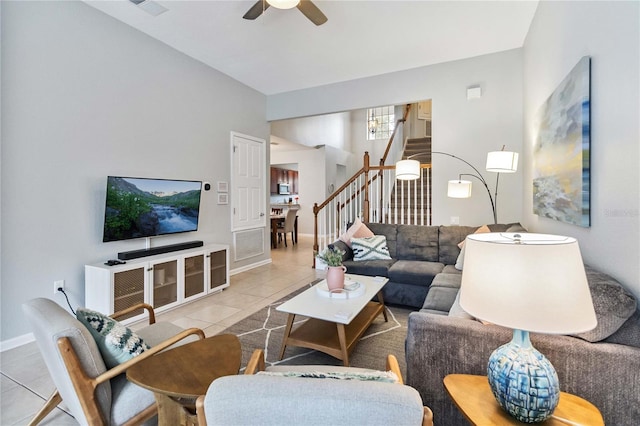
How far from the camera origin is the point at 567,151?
1.98m

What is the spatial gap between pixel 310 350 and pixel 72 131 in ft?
9.97

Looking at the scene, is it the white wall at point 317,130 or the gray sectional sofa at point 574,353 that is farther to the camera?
the white wall at point 317,130

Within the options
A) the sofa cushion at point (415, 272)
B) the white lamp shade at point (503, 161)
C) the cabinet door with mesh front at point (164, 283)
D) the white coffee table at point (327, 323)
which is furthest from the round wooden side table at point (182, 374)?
the white lamp shade at point (503, 161)

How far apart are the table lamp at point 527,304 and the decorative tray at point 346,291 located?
146 cm

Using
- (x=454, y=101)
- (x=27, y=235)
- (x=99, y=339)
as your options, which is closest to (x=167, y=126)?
(x=27, y=235)

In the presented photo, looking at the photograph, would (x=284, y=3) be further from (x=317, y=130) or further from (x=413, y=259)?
(x=317, y=130)

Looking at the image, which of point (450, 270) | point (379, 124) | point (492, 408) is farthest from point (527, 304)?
point (379, 124)

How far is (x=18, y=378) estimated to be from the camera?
2092mm

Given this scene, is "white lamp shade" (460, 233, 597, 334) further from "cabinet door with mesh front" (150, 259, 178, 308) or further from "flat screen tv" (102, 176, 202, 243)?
"flat screen tv" (102, 176, 202, 243)

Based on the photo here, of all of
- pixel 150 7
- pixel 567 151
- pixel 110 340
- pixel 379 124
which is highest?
pixel 379 124

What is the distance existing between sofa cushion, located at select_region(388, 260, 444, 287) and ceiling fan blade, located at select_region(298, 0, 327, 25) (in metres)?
2.68

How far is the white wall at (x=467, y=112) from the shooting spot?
3.95 metres

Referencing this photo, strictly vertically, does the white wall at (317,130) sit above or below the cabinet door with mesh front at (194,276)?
above

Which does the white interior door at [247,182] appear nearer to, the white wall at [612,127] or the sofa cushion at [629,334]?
the white wall at [612,127]
